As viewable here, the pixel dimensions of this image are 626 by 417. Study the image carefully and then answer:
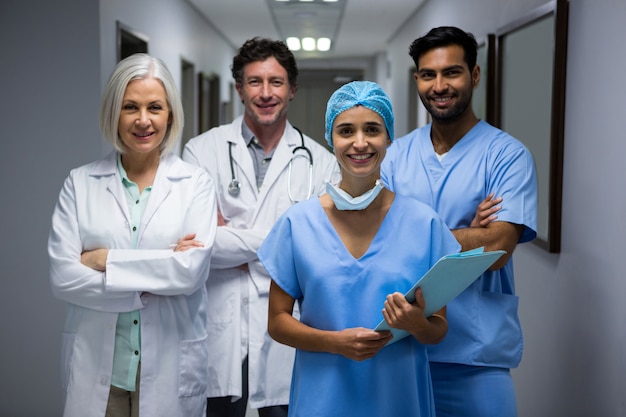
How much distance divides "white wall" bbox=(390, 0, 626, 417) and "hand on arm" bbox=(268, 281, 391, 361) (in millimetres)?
897

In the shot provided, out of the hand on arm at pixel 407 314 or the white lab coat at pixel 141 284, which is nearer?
the hand on arm at pixel 407 314

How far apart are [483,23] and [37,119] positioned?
7.36 feet

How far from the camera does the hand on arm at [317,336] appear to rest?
4.61 feet

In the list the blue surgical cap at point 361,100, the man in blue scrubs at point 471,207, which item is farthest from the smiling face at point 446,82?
the blue surgical cap at point 361,100

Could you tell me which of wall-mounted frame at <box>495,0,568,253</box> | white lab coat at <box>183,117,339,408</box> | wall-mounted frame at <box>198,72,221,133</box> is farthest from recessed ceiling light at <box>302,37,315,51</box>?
white lab coat at <box>183,117,339,408</box>

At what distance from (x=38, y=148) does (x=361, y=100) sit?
2104mm

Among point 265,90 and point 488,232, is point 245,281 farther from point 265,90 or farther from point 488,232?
point 488,232

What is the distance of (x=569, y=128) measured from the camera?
2.50 meters

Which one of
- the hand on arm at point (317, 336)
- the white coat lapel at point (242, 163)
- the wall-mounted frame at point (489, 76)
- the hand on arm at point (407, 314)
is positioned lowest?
the hand on arm at point (317, 336)

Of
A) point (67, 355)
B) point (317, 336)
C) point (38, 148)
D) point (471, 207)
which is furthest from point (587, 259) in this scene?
point (38, 148)

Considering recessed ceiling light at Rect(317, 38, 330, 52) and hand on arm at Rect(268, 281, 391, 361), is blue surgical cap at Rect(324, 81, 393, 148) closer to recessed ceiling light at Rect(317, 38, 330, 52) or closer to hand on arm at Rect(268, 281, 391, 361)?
hand on arm at Rect(268, 281, 391, 361)

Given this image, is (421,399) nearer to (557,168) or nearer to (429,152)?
(429,152)

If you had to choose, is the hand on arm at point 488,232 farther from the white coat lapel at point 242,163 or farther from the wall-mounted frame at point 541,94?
the wall-mounted frame at point 541,94

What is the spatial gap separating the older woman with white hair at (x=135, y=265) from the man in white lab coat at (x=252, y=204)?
0.15 metres
